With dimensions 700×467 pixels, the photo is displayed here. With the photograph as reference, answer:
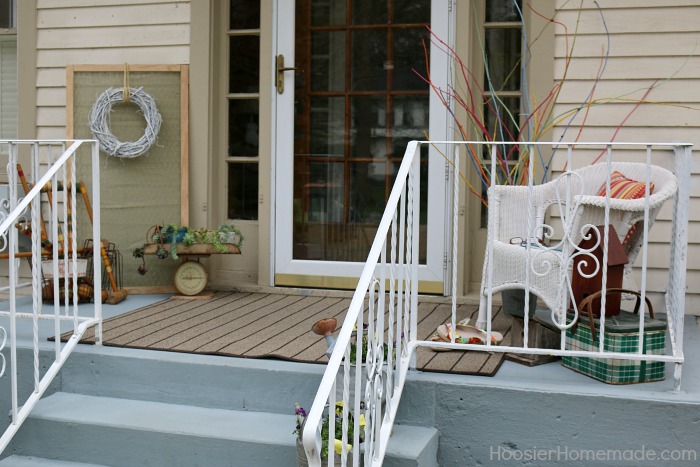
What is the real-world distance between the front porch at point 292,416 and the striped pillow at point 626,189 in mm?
677

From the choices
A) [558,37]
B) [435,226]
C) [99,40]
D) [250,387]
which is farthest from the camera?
[99,40]

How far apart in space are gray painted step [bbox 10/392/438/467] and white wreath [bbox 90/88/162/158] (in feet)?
6.18

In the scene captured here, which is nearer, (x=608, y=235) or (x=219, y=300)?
(x=608, y=235)

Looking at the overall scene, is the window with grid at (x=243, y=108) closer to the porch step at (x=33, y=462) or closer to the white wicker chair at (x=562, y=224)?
the white wicker chair at (x=562, y=224)

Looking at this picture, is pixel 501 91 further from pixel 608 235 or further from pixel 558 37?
pixel 608 235

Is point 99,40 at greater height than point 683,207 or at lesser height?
greater

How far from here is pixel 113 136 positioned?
4.83 meters

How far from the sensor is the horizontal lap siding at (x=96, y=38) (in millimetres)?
4895

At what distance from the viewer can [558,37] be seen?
4273mm

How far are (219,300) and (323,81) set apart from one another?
53.2 inches

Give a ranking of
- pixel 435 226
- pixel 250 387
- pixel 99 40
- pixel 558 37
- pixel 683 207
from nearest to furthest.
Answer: pixel 683 207 < pixel 250 387 < pixel 558 37 < pixel 435 226 < pixel 99 40

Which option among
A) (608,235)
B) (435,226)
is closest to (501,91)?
(435,226)

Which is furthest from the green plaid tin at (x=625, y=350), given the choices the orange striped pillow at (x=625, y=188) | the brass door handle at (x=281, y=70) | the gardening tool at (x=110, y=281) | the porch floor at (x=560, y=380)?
the gardening tool at (x=110, y=281)

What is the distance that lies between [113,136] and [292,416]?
240cm
